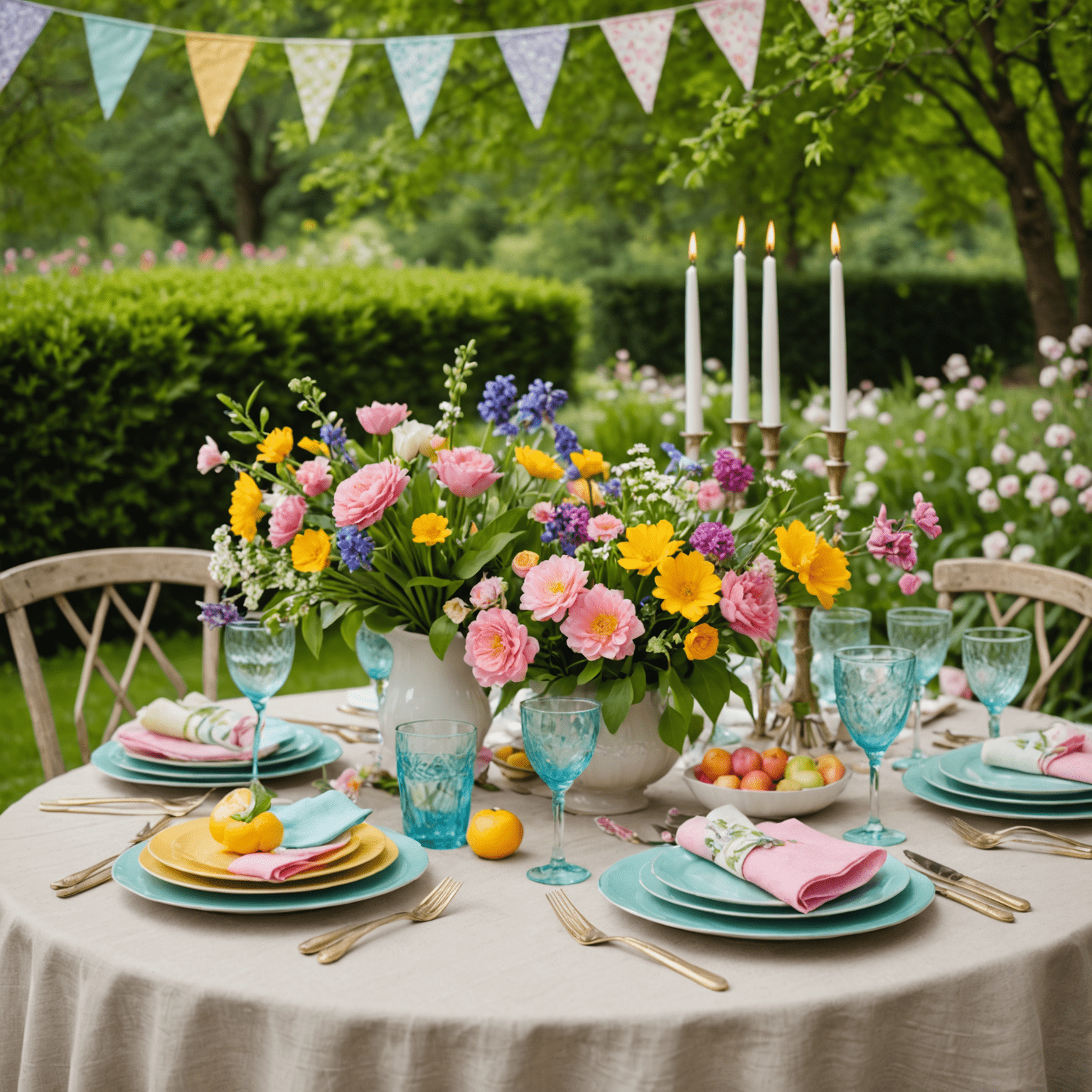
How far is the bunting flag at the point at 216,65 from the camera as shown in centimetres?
401

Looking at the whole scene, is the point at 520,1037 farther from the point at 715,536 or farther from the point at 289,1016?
the point at 715,536

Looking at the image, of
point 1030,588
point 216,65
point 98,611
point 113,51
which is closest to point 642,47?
point 216,65

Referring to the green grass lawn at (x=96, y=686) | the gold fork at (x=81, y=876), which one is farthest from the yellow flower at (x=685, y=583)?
the green grass lawn at (x=96, y=686)

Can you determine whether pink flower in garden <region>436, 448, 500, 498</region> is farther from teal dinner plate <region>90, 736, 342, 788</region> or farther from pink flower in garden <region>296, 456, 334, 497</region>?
teal dinner plate <region>90, 736, 342, 788</region>

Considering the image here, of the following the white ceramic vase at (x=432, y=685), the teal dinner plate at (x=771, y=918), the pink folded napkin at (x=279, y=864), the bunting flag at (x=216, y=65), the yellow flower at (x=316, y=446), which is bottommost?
the teal dinner plate at (x=771, y=918)

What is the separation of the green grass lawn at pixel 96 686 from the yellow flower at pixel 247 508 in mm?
2760

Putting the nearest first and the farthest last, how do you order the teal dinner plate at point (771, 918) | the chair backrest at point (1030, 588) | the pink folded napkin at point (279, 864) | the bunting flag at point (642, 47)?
the teal dinner plate at point (771, 918) < the pink folded napkin at point (279, 864) < the chair backrest at point (1030, 588) < the bunting flag at point (642, 47)

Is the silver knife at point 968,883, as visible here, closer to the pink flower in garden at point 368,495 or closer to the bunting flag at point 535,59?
the pink flower in garden at point 368,495

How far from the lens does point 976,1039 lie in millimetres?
1232

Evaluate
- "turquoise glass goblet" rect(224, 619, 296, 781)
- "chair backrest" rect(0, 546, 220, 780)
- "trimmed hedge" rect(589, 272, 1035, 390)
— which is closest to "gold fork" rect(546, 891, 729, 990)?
"turquoise glass goblet" rect(224, 619, 296, 781)

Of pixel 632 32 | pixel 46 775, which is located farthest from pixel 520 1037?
pixel 632 32

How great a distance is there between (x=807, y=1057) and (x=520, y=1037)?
0.28 m

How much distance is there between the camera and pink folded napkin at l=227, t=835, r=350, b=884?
4.56 feet

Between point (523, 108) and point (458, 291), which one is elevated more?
point (523, 108)
